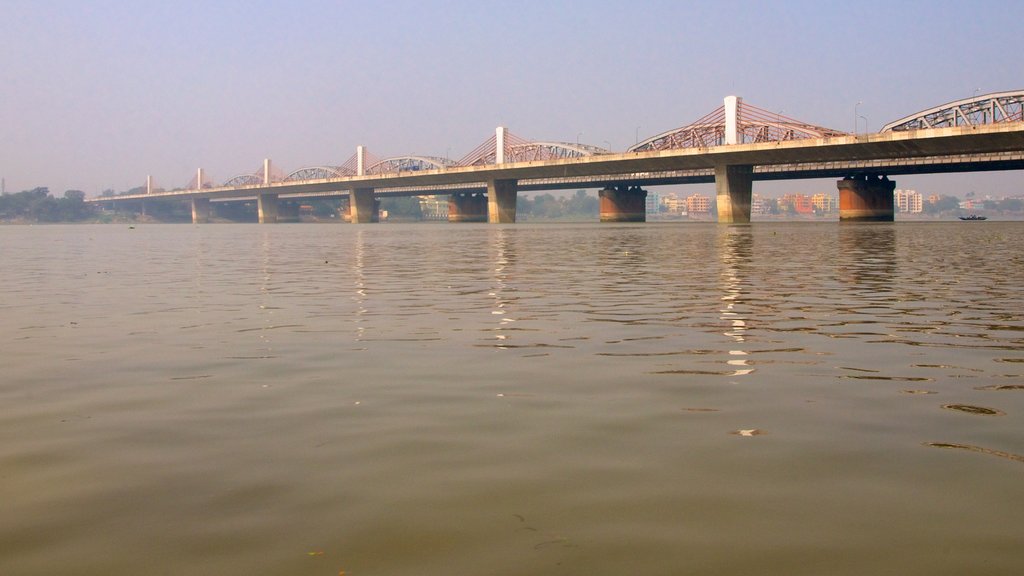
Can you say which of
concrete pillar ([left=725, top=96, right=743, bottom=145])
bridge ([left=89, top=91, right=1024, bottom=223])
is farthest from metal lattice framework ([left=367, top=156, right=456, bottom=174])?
concrete pillar ([left=725, top=96, right=743, bottom=145])

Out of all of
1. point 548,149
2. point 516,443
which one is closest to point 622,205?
point 548,149

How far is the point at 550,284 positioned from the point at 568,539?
1504 centimetres

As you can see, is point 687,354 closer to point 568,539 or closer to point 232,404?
point 232,404

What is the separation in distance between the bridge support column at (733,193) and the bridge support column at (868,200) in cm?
1879

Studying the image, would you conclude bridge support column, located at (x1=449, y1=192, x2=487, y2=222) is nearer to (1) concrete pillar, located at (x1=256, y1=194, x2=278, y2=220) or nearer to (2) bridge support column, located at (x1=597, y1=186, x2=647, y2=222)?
(2) bridge support column, located at (x1=597, y1=186, x2=647, y2=222)

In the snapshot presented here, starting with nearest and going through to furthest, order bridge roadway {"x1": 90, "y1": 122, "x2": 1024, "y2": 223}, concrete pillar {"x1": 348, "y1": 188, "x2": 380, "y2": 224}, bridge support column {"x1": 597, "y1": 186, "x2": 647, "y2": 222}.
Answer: bridge roadway {"x1": 90, "y1": 122, "x2": 1024, "y2": 223}
bridge support column {"x1": 597, "y1": 186, "x2": 647, "y2": 222}
concrete pillar {"x1": 348, "y1": 188, "x2": 380, "y2": 224}

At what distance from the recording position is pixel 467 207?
176625 mm

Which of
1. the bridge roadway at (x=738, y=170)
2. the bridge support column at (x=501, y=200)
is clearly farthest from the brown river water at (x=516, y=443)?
the bridge support column at (x=501, y=200)

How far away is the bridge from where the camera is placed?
3410 inches

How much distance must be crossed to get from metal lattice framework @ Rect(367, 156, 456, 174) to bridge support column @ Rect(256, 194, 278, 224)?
28168 millimetres

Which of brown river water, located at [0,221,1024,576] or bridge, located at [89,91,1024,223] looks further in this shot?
bridge, located at [89,91,1024,223]

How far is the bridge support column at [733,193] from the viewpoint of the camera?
337ft

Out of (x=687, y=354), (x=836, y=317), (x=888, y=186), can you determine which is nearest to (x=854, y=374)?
(x=687, y=354)

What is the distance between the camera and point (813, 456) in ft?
17.2
